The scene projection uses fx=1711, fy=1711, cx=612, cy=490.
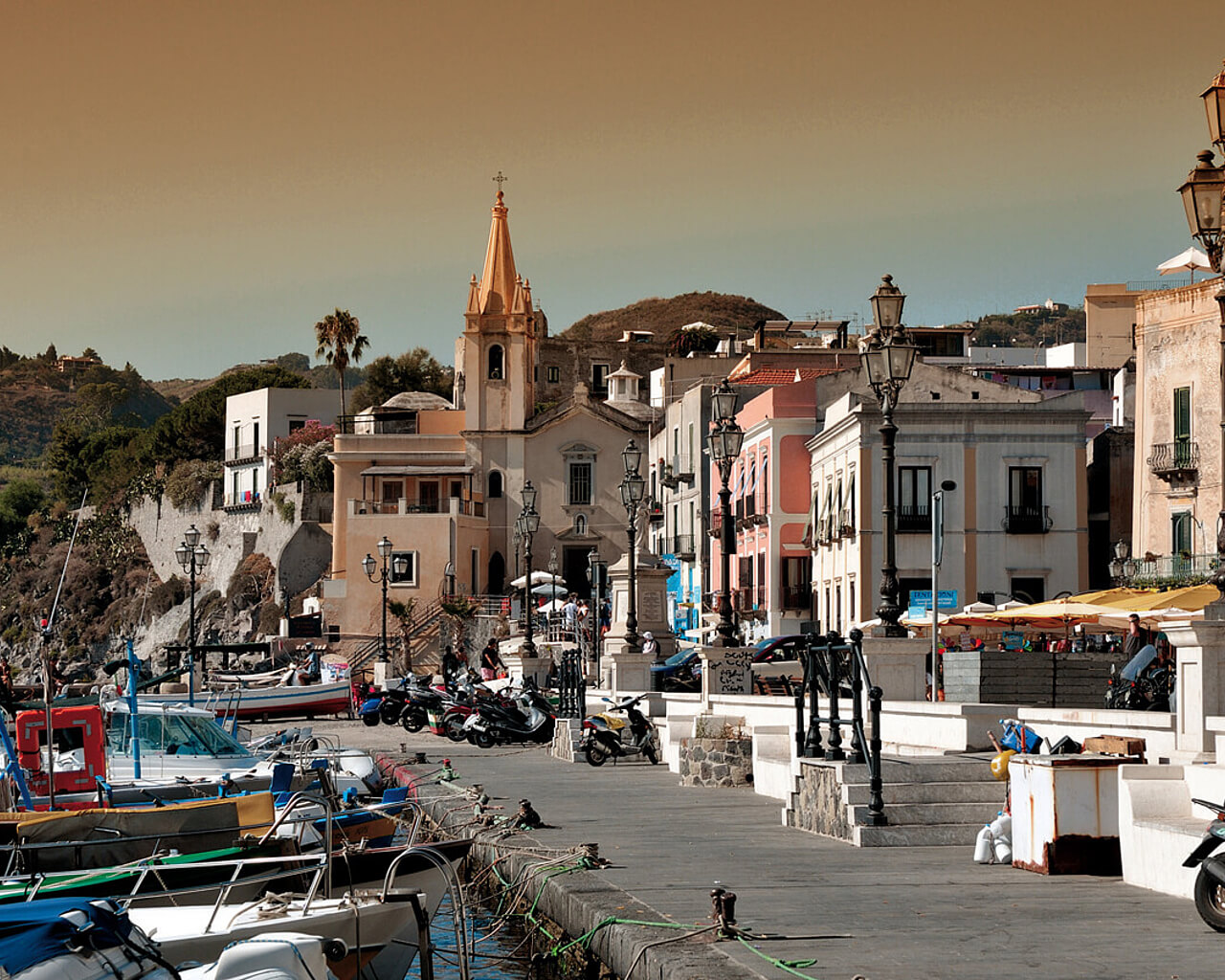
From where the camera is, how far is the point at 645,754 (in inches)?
1084

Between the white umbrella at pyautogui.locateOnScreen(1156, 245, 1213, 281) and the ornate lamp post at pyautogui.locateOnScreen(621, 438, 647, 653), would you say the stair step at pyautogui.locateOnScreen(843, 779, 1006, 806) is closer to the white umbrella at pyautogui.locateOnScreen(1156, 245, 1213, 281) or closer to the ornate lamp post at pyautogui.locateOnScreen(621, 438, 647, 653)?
the ornate lamp post at pyautogui.locateOnScreen(621, 438, 647, 653)

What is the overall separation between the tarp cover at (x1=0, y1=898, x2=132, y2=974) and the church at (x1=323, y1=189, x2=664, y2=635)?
212 ft

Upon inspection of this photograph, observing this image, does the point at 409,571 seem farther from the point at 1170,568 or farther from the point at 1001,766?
the point at 1001,766

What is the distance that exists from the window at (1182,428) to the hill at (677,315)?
110015 mm

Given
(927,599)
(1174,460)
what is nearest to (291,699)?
(927,599)

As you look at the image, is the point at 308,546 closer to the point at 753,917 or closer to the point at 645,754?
the point at 645,754

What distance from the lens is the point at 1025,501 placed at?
46844mm

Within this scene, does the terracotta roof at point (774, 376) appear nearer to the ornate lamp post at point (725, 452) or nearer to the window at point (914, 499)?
the window at point (914, 499)

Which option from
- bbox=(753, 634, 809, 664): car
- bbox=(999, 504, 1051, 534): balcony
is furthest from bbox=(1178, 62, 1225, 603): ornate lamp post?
bbox=(999, 504, 1051, 534): balcony

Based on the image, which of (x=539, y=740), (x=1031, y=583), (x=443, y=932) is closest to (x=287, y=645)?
(x=1031, y=583)

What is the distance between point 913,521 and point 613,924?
35.5 metres

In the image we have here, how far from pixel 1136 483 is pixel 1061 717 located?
3098cm

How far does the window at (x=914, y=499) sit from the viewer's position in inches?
1805

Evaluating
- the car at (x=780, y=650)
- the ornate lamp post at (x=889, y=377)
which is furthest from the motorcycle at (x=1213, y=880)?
the car at (x=780, y=650)
